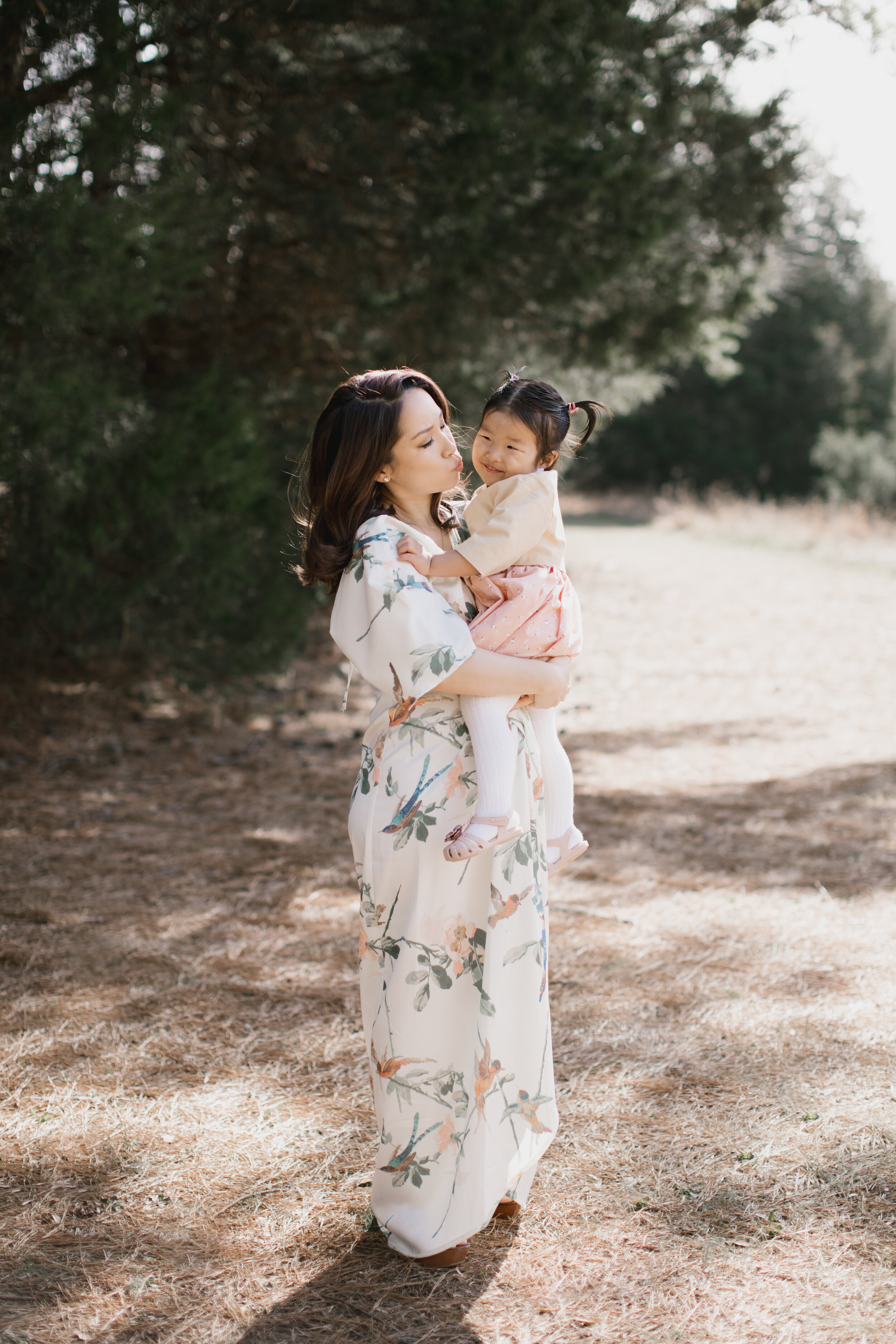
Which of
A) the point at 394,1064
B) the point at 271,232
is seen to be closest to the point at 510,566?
the point at 394,1064

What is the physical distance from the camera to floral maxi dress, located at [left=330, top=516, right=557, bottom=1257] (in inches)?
81.0

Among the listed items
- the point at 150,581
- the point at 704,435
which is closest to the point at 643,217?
the point at 150,581

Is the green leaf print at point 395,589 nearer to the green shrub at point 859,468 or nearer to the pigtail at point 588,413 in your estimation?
the pigtail at point 588,413

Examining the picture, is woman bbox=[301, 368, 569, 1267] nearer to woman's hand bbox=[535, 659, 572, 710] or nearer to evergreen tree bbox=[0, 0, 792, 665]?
woman's hand bbox=[535, 659, 572, 710]

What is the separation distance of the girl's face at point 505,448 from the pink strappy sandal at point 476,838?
26.8 inches

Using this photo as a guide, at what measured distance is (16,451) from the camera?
4.81 metres

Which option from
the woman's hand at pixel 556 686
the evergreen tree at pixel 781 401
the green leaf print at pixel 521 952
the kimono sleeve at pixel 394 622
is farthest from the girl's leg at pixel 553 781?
the evergreen tree at pixel 781 401

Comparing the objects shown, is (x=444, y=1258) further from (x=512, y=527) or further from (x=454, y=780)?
(x=512, y=527)

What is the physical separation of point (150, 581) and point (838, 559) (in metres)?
11.0

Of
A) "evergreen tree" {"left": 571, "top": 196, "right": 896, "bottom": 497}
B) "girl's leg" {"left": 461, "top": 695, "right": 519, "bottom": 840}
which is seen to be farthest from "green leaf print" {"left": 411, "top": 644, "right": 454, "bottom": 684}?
"evergreen tree" {"left": 571, "top": 196, "right": 896, "bottom": 497}

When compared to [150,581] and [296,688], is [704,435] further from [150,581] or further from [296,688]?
[150,581]

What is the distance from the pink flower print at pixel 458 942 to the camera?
2090 millimetres

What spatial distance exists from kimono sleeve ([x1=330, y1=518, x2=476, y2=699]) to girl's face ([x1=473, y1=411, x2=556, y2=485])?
266 millimetres

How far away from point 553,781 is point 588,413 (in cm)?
79
